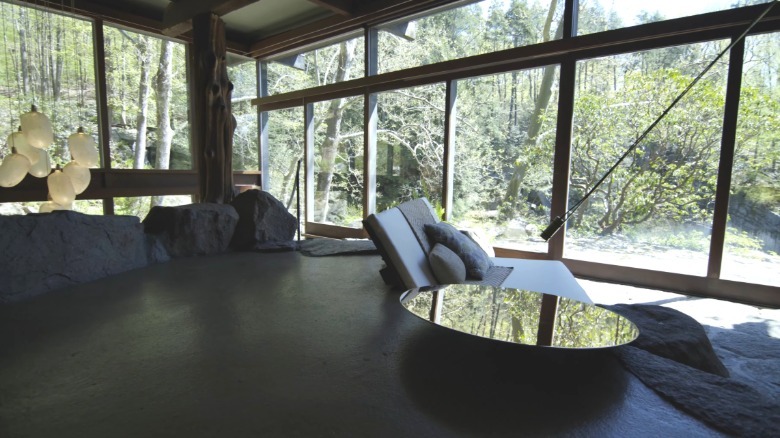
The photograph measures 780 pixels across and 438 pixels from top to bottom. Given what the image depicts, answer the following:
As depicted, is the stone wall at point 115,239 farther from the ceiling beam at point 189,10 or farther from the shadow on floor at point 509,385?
the shadow on floor at point 509,385

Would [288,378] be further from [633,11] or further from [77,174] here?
[633,11]

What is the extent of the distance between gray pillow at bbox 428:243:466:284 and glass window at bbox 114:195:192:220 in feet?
13.5

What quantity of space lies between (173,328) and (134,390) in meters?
0.59

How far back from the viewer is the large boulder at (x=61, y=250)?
2250mm

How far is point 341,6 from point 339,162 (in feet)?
7.34

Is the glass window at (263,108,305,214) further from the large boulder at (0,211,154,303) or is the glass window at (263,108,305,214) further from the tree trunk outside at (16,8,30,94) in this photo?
the large boulder at (0,211,154,303)

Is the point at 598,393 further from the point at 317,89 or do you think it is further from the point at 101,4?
the point at 101,4

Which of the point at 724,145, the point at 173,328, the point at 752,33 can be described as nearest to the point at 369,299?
the point at 173,328

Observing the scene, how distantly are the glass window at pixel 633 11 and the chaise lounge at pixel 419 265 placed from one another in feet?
7.74

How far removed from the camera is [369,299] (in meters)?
2.33

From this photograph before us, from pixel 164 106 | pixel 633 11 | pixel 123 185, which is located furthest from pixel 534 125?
pixel 164 106

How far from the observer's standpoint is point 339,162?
6273 millimetres

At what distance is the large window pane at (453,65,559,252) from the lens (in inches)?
165

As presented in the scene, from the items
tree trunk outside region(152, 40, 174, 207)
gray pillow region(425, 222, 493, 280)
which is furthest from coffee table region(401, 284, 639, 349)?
tree trunk outside region(152, 40, 174, 207)
